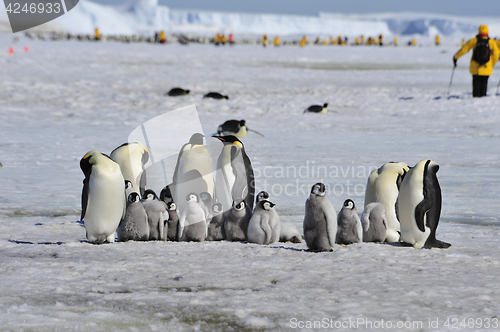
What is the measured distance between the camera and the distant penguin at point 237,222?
381cm

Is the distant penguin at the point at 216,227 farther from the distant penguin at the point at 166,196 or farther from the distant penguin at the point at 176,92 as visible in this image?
the distant penguin at the point at 176,92

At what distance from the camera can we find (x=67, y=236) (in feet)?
12.7

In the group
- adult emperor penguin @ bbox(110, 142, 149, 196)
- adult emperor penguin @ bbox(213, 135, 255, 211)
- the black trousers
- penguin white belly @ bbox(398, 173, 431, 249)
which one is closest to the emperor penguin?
adult emperor penguin @ bbox(213, 135, 255, 211)

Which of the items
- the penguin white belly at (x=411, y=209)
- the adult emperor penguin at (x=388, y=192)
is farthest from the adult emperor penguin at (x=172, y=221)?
the penguin white belly at (x=411, y=209)

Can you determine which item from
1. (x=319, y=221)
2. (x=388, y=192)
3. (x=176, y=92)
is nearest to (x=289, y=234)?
(x=319, y=221)

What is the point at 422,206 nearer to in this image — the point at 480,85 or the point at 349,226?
the point at 349,226

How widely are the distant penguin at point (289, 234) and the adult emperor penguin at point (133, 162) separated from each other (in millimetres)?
1205

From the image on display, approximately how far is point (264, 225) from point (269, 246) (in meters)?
0.14

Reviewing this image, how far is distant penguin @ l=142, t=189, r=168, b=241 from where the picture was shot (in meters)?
3.73

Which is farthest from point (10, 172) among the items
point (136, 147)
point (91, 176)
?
point (91, 176)

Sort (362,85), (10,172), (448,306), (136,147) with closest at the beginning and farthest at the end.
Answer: (448,306) < (136,147) < (10,172) < (362,85)

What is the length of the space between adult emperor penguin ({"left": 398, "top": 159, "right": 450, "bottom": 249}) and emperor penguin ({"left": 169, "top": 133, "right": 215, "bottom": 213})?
152 centimetres

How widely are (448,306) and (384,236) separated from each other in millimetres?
1359

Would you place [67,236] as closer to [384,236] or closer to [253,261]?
[253,261]
